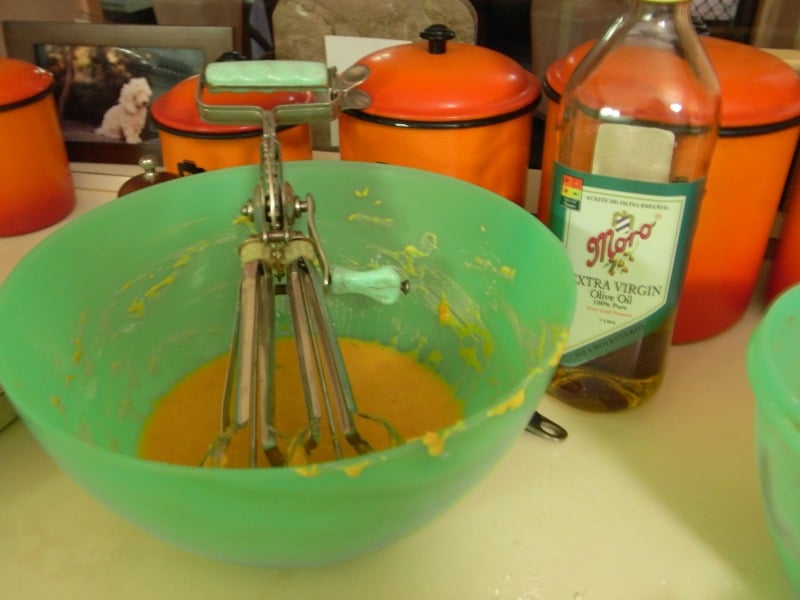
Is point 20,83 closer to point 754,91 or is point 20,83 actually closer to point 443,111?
point 443,111

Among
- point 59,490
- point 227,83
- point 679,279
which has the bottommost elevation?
point 59,490

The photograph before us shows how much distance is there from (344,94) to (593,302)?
9.4 inches

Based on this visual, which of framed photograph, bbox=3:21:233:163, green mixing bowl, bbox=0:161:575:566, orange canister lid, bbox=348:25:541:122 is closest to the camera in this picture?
green mixing bowl, bbox=0:161:575:566

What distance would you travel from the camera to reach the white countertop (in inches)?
15.2

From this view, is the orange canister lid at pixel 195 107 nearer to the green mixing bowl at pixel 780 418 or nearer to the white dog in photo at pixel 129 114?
the white dog in photo at pixel 129 114

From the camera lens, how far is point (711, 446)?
1.57ft

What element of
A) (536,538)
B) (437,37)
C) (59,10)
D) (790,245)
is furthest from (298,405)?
(59,10)

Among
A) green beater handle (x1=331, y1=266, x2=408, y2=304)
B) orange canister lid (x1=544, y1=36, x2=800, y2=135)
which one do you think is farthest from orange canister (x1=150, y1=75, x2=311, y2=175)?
orange canister lid (x1=544, y1=36, x2=800, y2=135)

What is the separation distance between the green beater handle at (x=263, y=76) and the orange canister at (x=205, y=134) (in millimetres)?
106

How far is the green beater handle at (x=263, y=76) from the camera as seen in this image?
0.48m

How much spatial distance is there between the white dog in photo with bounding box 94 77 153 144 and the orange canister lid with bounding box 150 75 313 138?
0.17m

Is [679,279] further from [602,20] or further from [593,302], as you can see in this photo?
[602,20]

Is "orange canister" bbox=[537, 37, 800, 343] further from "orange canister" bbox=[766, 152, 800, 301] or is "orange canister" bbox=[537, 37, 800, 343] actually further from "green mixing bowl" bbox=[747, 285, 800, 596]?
"green mixing bowl" bbox=[747, 285, 800, 596]

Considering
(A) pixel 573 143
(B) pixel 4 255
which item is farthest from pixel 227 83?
(B) pixel 4 255
